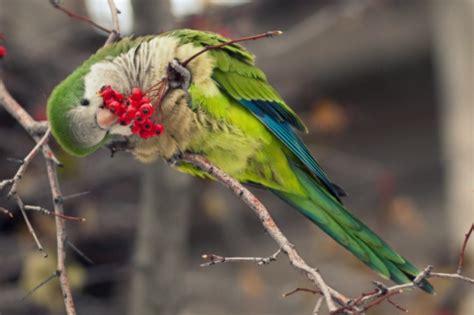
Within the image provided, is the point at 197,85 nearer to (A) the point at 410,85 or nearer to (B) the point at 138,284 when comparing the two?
(B) the point at 138,284

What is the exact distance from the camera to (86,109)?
110 inches

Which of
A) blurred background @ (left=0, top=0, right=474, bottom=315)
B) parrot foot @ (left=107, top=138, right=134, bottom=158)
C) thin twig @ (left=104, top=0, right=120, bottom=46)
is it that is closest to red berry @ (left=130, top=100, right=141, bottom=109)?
thin twig @ (left=104, top=0, right=120, bottom=46)

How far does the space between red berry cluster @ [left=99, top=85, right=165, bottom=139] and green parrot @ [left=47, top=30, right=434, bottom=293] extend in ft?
0.33

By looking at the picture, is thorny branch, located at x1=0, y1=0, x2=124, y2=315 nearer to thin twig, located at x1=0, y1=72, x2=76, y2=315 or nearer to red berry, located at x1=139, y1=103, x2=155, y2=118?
thin twig, located at x1=0, y1=72, x2=76, y2=315

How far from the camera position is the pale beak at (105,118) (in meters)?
2.75

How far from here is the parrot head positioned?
9.07ft

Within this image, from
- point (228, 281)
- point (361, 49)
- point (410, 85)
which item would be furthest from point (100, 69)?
point (410, 85)

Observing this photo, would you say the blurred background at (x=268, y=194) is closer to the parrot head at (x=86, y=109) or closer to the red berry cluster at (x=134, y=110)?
the parrot head at (x=86, y=109)

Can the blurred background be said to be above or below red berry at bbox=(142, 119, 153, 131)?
above

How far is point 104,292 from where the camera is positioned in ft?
19.5

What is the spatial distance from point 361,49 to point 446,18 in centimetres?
80

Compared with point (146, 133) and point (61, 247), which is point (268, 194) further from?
point (61, 247)

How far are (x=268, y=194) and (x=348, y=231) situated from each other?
8.72ft

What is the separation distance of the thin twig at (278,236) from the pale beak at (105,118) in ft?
1.09
